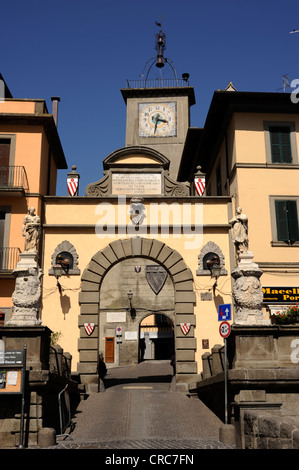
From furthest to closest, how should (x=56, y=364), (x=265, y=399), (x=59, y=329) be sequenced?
(x=59, y=329), (x=56, y=364), (x=265, y=399)

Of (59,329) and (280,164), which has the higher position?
(280,164)

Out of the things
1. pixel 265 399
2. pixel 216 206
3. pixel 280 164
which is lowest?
pixel 265 399

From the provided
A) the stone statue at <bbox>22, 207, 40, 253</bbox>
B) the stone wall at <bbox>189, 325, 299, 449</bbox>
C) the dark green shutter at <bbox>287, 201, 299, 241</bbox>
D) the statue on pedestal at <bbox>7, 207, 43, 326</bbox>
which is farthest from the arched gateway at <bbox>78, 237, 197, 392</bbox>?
the statue on pedestal at <bbox>7, 207, 43, 326</bbox>

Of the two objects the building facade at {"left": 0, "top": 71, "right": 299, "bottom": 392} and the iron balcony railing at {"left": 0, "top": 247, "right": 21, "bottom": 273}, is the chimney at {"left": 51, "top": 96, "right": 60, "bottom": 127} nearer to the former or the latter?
the building facade at {"left": 0, "top": 71, "right": 299, "bottom": 392}

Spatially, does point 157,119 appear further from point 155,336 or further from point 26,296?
point 26,296

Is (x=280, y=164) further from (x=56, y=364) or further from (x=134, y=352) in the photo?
(x=134, y=352)

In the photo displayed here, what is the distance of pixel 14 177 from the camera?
20.2 metres

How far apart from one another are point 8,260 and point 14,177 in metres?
3.26

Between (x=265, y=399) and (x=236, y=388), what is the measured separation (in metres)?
0.63

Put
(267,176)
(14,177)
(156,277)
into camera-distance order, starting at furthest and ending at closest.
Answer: (156,277) → (267,176) → (14,177)

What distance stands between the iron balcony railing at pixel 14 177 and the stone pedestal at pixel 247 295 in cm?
1043

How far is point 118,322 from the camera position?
37375mm

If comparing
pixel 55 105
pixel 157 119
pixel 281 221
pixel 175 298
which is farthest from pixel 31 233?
pixel 157 119

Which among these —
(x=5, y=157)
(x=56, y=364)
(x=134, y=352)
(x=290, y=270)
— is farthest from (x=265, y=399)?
(x=134, y=352)
